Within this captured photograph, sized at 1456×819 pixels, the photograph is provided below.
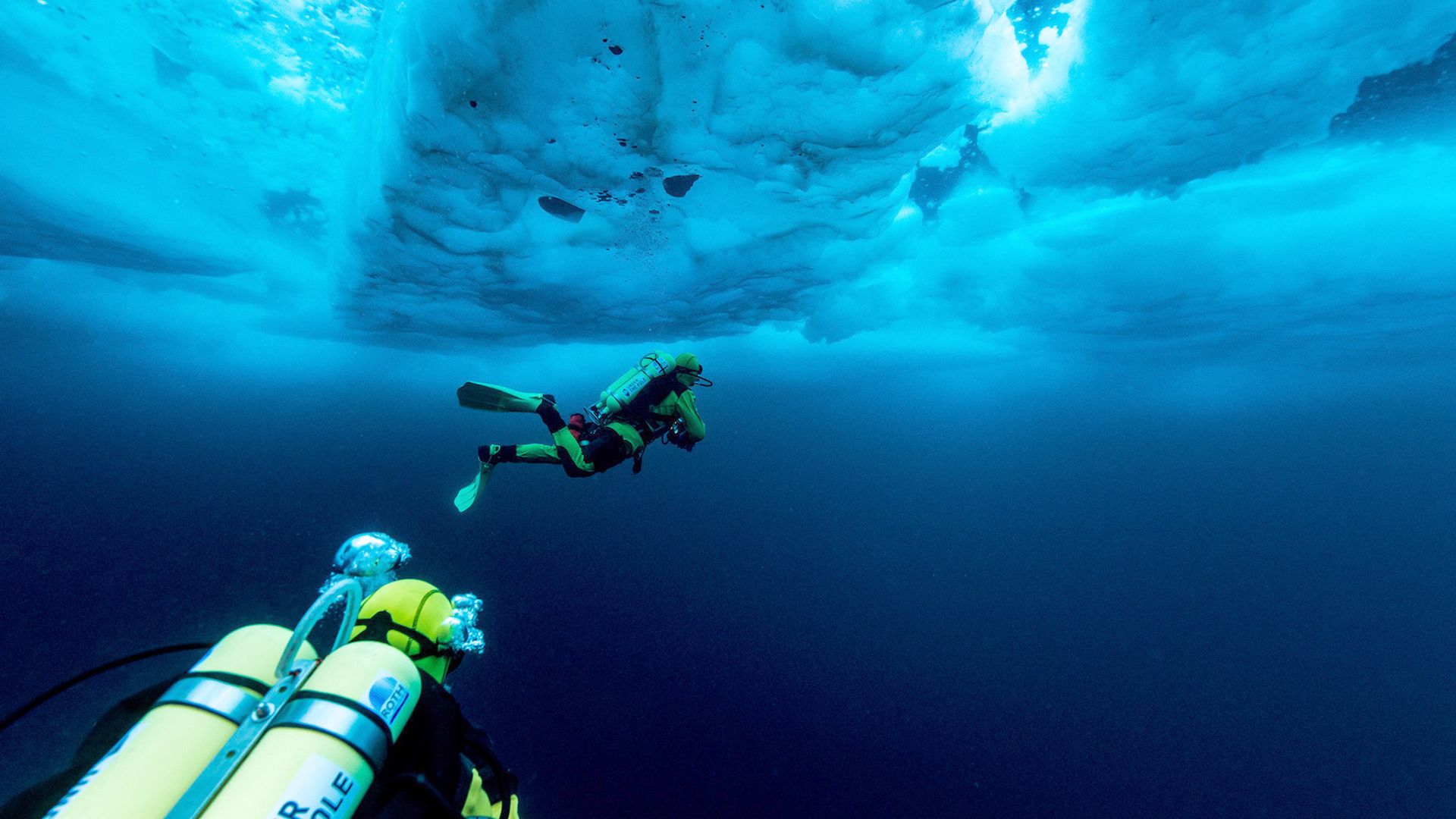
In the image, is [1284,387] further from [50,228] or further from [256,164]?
[50,228]

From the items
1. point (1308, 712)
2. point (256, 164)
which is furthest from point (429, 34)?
point (1308, 712)

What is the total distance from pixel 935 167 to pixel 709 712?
13881 mm

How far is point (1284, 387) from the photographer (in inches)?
1786

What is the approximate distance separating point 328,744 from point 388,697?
0.79ft

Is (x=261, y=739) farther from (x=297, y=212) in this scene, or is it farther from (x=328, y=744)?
(x=297, y=212)

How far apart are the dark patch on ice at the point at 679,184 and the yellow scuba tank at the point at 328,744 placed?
31.4 ft

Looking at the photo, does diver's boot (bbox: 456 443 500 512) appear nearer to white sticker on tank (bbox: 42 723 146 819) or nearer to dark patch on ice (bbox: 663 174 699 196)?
white sticker on tank (bbox: 42 723 146 819)

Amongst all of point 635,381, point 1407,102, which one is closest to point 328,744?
point 635,381

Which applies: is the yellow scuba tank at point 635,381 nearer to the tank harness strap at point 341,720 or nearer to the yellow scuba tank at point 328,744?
the yellow scuba tank at point 328,744

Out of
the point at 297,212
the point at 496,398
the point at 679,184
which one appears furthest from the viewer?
the point at 297,212

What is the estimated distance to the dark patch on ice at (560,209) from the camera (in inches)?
419

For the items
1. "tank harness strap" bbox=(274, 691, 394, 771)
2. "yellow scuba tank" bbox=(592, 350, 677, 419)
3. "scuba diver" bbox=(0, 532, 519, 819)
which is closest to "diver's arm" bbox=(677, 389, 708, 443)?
"yellow scuba tank" bbox=(592, 350, 677, 419)

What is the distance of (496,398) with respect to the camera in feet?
21.7

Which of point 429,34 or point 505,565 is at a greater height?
point 429,34
